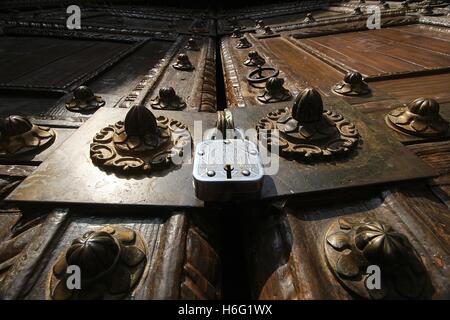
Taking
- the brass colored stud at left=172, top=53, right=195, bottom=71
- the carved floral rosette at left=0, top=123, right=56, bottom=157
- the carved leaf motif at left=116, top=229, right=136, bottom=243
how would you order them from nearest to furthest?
1. the carved leaf motif at left=116, top=229, right=136, bottom=243
2. the carved floral rosette at left=0, top=123, right=56, bottom=157
3. the brass colored stud at left=172, top=53, right=195, bottom=71

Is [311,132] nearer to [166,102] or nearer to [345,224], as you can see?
[345,224]

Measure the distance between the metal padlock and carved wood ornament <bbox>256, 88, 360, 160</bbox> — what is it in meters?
0.21

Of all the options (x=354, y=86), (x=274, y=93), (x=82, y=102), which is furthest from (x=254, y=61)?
(x=82, y=102)

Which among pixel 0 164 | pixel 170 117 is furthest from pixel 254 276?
pixel 0 164

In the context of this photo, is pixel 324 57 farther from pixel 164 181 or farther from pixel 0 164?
pixel 0 164

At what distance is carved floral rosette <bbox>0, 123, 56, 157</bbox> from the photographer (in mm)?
969

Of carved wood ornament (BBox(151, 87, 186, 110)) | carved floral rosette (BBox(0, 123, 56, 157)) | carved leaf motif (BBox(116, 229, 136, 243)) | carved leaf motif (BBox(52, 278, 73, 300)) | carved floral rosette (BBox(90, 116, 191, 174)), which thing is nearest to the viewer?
carved leaf motif (BBox(52, 278, 73, 300))

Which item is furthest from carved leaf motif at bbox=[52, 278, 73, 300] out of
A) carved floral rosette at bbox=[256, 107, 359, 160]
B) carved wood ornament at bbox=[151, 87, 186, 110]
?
carved wood ornament at bbox=[151, 87, 186, 110]

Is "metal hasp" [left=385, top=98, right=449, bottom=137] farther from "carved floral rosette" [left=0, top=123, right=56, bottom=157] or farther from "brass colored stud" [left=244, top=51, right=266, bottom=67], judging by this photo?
"carved floral rosette" [left=0, top=123, right=56, bottom=157]

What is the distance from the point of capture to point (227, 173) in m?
0.64

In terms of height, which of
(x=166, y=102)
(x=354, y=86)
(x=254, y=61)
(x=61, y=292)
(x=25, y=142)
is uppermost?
(x=254, y=61)

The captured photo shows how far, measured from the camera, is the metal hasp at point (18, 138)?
97 centimetres

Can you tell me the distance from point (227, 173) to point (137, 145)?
372 millimetres

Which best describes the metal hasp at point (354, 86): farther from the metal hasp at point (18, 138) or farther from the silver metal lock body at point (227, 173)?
the metal hasp at point (18, 138)
